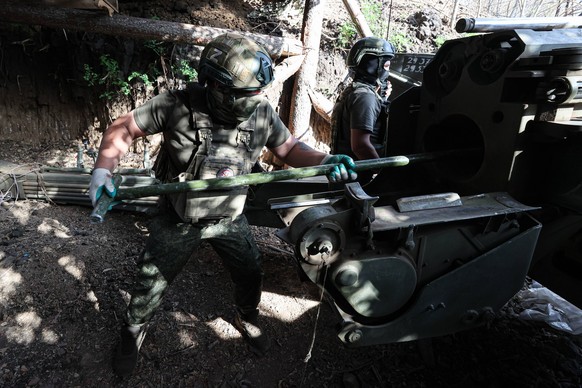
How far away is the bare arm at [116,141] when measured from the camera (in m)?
2.50

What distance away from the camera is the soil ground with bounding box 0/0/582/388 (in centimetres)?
301

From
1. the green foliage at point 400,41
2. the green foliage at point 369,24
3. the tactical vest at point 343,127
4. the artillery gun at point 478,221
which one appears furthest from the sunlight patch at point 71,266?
the green foliage at point 400,41

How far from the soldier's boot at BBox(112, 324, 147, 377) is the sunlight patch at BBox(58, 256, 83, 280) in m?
1.00

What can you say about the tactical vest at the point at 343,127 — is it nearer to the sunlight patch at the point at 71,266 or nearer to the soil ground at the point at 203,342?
the soil ground at the point at 203,342

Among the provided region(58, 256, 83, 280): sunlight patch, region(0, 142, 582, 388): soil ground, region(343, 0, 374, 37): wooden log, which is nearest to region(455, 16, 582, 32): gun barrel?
region(0, 142, 582, 388): soil ground

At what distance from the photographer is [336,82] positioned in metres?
9.02

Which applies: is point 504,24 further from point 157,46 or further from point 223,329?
point 157,46

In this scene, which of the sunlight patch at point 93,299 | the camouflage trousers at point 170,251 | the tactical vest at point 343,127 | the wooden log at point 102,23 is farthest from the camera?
the wooden log at point 102,23

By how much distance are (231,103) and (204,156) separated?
1.26 feet

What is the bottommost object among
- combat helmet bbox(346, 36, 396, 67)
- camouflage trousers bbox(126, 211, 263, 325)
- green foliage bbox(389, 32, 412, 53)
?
camouflage trousers bbox(126, 211, 263, 325)

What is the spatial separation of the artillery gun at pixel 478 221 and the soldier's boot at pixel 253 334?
119 cm

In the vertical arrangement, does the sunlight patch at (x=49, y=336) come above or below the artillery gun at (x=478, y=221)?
below

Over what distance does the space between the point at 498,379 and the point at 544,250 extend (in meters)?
1.14

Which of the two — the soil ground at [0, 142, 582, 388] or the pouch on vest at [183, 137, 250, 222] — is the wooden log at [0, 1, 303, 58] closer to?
the soil ground at [0, 142, 582, 388]
